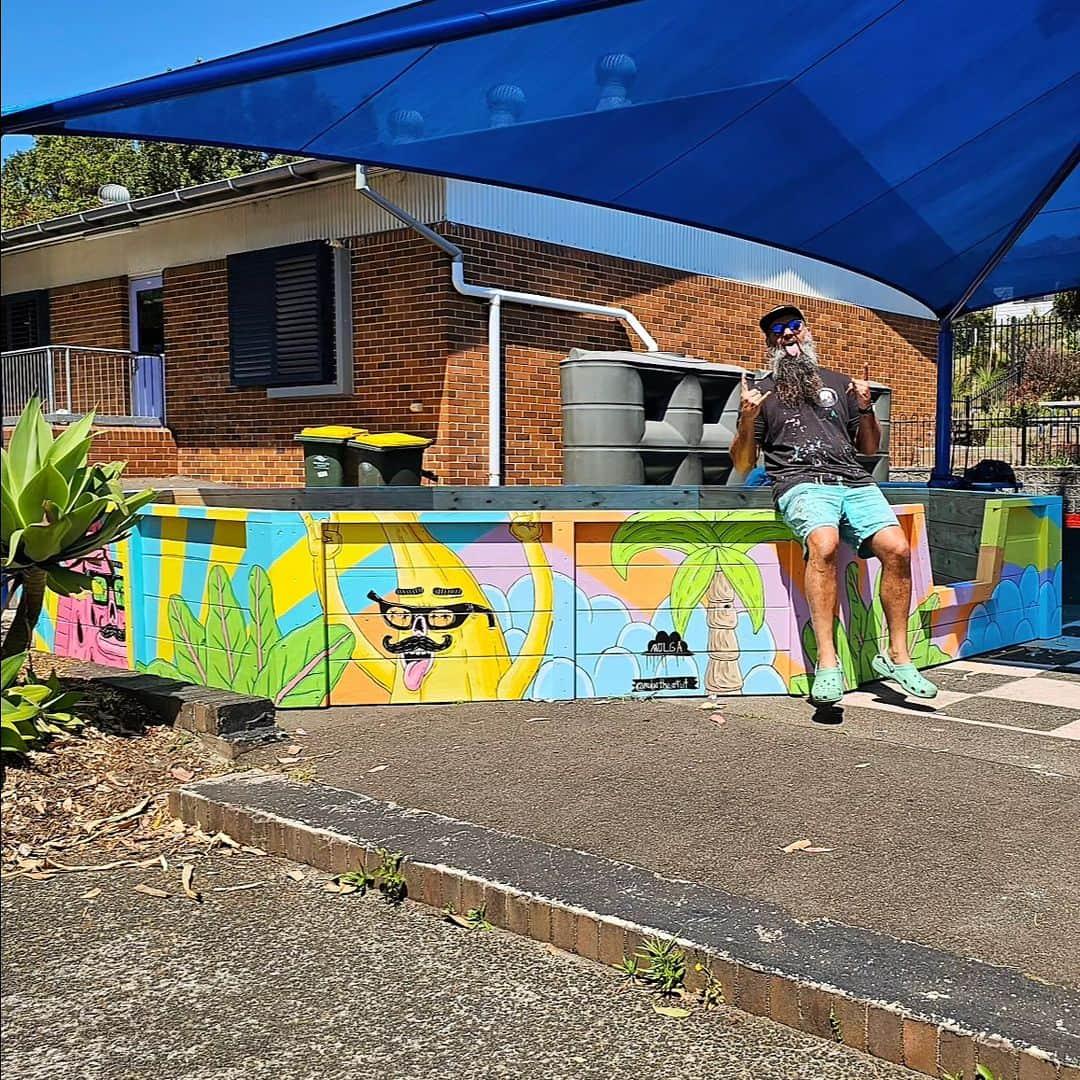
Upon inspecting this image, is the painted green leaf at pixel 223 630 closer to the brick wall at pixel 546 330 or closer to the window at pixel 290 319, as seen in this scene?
the brick wall at pixel 546 330

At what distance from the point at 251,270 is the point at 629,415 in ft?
16.2

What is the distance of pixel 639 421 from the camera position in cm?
1128

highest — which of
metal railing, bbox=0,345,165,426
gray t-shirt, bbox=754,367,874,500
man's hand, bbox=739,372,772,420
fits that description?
metal railing, bbox=0,345,165,426

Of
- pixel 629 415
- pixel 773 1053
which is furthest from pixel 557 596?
pixel 629 415

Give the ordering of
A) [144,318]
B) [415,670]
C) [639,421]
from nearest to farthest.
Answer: [415,670] → [639,421] → [144,318]

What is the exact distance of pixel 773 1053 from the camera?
8.19 feet

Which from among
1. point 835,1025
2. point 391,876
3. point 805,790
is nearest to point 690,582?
point 805,790

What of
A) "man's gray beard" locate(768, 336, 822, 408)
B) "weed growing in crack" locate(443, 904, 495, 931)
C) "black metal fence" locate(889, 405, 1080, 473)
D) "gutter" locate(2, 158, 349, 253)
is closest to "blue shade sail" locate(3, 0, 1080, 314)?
"man's gray beard" locate(768, 336, 822, 408)

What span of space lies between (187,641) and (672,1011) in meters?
3.87

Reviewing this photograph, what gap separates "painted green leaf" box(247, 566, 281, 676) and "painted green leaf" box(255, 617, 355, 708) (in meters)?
0.04

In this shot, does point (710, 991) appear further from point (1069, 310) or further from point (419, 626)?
point (1069, 310)

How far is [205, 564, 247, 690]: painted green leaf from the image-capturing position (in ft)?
18.2

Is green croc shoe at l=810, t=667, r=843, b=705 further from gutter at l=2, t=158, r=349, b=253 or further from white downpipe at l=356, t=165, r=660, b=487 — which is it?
gutter at l=2, t=158, r=349, b=253

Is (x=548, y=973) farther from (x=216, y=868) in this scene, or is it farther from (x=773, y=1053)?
(x=216, y=868)
